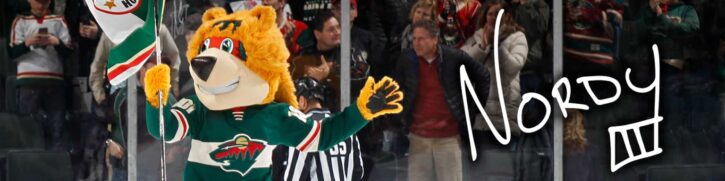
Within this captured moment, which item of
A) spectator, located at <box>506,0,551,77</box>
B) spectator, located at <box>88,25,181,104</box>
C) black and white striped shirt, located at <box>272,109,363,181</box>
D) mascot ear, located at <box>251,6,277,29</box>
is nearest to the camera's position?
mascot ear, located at <box>251,6,277,29</box>

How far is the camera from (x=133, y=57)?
5320 millimetres

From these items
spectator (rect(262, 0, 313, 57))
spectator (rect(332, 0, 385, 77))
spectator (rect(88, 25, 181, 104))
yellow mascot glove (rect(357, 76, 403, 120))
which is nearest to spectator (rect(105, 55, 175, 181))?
spectator (rect(88, 25, 181, 104))

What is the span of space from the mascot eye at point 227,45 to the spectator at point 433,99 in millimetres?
1998

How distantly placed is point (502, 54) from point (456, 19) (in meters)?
0.32

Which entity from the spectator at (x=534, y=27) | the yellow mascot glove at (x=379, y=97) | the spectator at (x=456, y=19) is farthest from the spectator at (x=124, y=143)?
the yellow mascot glove at (x=379, y=97)

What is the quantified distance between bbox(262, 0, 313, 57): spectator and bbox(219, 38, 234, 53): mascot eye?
75.7 inches

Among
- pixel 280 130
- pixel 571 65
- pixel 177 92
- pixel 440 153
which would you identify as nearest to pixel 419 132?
pixel 440 153

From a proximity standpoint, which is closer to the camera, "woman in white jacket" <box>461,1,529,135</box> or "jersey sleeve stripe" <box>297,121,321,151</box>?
"jersey sleeve stripe" <box>297,121,321,151</box>

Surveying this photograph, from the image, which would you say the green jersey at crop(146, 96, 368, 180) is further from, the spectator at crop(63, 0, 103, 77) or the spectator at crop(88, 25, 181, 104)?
the spectator at crop(63, 0, 103, 77)

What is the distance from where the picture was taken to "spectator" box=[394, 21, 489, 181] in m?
7.23

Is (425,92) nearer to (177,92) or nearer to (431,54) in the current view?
(431,54)

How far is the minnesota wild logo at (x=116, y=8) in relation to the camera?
5.39m

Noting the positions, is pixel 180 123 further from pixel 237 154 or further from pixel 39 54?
pixel 39 54

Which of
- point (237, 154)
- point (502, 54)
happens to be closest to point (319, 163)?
point (502, 54)
